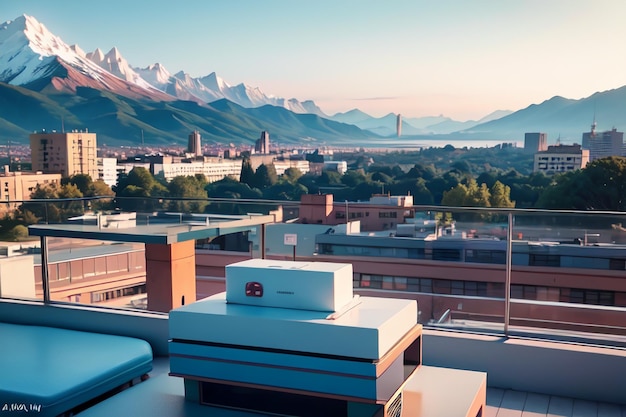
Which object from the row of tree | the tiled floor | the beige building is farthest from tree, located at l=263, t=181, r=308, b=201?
the tiled floor

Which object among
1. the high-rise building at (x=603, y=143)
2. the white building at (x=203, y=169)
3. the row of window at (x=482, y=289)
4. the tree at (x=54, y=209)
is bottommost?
the row of window at (x=482, y=289)

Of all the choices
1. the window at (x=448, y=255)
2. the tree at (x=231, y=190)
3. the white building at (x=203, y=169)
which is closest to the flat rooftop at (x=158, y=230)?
the window at (x=448, y=255)

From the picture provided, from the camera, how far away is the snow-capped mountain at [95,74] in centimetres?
4641

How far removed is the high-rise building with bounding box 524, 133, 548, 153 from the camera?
4000 cm

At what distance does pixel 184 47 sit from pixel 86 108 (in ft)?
32.8

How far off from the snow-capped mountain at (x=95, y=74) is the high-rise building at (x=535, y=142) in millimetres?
16891

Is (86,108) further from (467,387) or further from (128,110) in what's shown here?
(467,387)

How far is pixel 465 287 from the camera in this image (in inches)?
127

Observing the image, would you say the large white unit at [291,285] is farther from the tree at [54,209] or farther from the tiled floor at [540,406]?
the tree at [54,209]

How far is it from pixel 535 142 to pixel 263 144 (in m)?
21.2

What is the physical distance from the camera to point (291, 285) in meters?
1.54

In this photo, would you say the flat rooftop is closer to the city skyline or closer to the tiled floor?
the tiled floor

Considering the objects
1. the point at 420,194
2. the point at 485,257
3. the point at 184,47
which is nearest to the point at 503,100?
the point at 420,194

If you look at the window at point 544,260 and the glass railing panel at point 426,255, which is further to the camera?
the window at point 544,260
